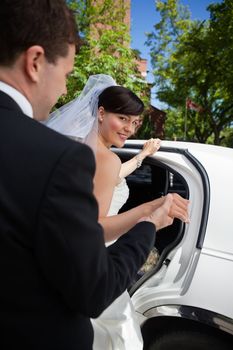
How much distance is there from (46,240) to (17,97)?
0.36m

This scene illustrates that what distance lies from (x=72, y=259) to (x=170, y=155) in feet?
5.18

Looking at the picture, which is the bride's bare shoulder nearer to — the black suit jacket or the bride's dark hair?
the bride's dark hair

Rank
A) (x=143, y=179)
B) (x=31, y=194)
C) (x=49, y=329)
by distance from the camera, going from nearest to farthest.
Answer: (x=31, y=194) → (x=49, y=329) → (x=143, y=179)

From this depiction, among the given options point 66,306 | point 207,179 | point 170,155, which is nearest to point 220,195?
point 207,179

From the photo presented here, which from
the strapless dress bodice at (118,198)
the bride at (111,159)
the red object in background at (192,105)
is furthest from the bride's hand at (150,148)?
the red object in background at (192,105)

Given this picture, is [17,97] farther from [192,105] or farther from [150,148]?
[192,105]

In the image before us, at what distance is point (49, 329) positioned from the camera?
92 centimetres

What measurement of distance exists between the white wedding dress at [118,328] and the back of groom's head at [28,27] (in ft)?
4.78

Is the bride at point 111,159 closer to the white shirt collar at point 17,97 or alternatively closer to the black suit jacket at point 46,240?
the black suit jacket at point 46,240

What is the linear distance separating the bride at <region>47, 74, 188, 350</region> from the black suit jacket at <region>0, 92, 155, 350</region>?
26.5 inches

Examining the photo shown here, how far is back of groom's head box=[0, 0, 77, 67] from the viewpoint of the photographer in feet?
2.94

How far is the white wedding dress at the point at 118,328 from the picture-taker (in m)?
1.93

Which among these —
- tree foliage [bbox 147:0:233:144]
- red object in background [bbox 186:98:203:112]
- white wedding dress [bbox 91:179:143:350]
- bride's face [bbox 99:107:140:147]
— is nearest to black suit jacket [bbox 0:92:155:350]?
white wedding dress [bbox 91:179:143:350]

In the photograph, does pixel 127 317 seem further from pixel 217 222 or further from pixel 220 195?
pixel 220 195
